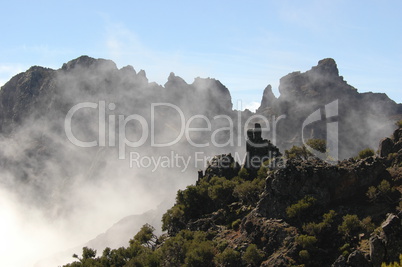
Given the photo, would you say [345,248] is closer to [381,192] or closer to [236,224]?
[381,192]

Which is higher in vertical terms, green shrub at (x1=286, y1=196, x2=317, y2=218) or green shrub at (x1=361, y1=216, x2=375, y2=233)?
green shrub at (x1=286, y1=196, x2=317, y2=218)

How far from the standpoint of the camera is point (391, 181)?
108938 millimetres

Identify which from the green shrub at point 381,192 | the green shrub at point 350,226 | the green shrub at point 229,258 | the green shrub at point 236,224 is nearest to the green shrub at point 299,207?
the green shrub at point 350,226

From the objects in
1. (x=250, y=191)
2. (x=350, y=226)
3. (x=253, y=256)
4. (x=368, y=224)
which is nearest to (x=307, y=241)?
(x=350, y=226)

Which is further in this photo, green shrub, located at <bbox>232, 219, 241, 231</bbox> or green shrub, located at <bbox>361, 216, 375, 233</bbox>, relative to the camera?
green shrub, located at <bbox>232, 219, 241, 231</bbox>

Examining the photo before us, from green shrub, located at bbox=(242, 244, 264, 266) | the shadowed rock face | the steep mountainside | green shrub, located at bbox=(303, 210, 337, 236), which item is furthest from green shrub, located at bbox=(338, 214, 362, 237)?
green shrub, located at bbox=(242, 244, 264, 266)

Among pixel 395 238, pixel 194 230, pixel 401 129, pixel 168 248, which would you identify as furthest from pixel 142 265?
pixel 401 129

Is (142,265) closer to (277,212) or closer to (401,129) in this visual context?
(277,212)

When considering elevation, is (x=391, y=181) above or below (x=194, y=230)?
above

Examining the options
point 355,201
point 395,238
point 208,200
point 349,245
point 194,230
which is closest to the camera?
point 395,238

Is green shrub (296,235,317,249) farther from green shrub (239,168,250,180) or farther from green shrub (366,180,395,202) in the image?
green shrub (239,168,250,180)

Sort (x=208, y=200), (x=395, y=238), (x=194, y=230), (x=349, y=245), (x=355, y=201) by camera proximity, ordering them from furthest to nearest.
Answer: (x=208, y=200)
(x=194, y=230)
(x=355, y=201)
(x=349, y=245)
(x=395, y=238)

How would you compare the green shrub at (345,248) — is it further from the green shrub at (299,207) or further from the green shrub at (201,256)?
the green shrub at (201,256)

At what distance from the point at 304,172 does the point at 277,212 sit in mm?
12077
